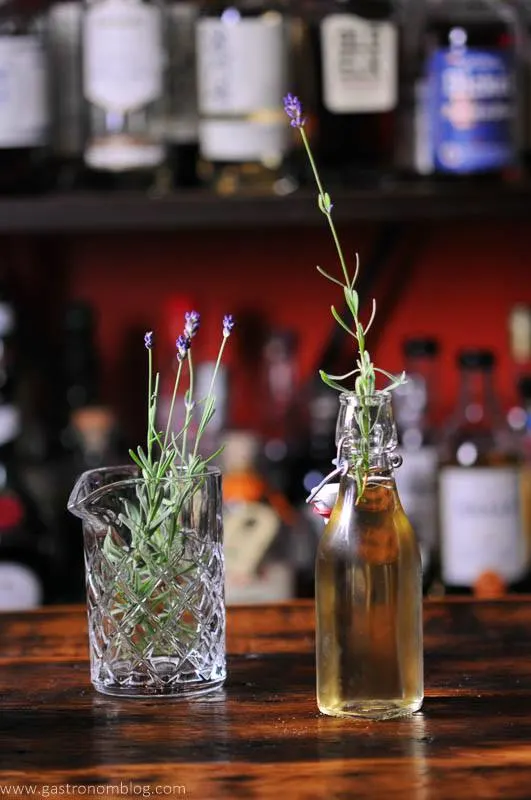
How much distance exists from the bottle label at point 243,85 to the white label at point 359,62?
0.16 feet

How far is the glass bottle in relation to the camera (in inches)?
28.0

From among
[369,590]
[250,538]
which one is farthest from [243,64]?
[369,590]

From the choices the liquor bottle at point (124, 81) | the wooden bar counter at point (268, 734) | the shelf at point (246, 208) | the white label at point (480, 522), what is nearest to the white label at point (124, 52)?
the liquor bottle at point (124, 81)

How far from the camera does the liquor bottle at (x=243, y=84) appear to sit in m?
1.41

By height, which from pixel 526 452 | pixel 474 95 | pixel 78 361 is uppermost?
pixel 474 95

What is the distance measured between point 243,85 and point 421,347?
1.07 feet

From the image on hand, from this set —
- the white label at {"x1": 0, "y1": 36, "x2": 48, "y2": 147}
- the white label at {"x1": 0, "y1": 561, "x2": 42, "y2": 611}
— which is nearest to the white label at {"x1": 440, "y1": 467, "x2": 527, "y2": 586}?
the white label at {"x1": 0, "y1": 561, "x2": 42, "y2": 611}

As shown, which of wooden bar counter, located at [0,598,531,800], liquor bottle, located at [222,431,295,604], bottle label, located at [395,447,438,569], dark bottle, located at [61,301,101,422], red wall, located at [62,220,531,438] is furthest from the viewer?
red wall, located at [62,220,531,438]

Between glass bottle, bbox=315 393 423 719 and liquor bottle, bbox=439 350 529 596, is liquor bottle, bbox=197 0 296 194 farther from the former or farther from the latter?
glass bottle, bbox=315 393 423 719

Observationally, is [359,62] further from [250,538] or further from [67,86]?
[250,538]

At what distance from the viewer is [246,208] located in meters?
1.42

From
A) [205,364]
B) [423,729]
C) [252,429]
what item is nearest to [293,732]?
[423,729]

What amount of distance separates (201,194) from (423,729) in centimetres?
83

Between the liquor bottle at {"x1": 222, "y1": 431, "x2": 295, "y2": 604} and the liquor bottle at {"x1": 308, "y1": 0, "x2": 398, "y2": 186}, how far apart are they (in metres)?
0.31
